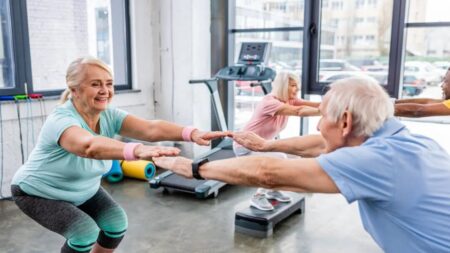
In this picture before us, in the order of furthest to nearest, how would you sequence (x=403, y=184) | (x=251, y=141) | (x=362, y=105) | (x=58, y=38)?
(x=58, y=38)
(x=251, y=141)
(x=362, y=105)
(x=403, y=184)

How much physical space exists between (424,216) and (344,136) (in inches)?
14.9

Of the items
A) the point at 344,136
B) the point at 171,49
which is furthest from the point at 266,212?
the point at 171,49

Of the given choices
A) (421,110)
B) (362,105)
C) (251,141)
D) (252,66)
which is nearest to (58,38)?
(252,66)

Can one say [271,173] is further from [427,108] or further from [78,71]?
[427,108]

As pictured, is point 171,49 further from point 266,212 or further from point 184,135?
point 184,135

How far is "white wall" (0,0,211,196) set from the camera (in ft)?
18.9

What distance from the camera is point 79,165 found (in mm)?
2193

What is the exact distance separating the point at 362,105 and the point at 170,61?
4797 millimetres

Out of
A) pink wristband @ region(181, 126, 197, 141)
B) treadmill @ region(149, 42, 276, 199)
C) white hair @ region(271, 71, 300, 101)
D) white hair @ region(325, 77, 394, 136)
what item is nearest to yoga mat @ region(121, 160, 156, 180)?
treadmill @ region(149, 42, 276, 199)

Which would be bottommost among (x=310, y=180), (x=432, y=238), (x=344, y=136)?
(x=432, y=238)

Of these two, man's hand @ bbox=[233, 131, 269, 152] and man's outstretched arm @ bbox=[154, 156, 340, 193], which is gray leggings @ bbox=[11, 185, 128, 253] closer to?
man's outstretched arm @ bbox=[154, 156, 340, 193]

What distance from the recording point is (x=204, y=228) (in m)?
3.69

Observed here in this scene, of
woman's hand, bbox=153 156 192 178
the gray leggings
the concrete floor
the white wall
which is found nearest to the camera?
woman's hand, bbox=153 156 192 178

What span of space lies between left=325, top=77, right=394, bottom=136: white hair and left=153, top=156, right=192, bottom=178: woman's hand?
2.07 feet
